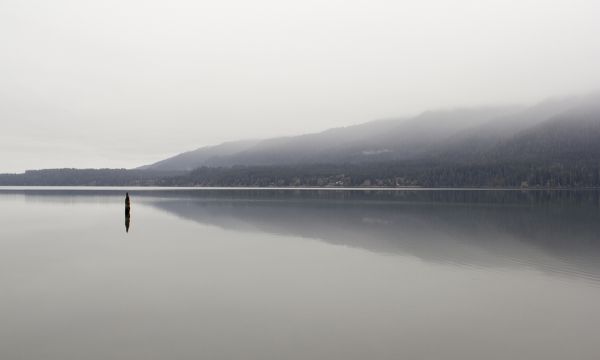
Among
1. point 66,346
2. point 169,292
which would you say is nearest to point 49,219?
point 169,292

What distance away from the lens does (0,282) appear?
19609 mm

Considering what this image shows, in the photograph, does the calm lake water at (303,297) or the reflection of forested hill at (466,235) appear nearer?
the calm lake water at (303,297)

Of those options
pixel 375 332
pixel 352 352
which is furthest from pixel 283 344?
pixel 375 332

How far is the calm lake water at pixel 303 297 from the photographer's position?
12227mm

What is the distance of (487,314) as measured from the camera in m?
15.0

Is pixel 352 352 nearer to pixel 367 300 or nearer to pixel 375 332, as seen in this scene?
pixel 375 332

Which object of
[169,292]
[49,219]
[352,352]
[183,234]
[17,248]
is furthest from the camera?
[49,219]

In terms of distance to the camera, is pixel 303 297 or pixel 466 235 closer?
pixel 303 297

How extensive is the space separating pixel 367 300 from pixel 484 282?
5694 millimetres

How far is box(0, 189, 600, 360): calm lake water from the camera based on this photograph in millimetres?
12227

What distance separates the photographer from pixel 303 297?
1723 centimetres

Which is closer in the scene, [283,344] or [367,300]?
[283,344]

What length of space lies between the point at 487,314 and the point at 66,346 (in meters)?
12.0

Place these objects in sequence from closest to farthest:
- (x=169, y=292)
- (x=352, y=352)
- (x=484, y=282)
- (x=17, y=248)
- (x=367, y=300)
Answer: (x=352, y=352) → (x=367, y=300) → (x=169, y=292) → (x=484, y=282) → (x=17, y=248)
